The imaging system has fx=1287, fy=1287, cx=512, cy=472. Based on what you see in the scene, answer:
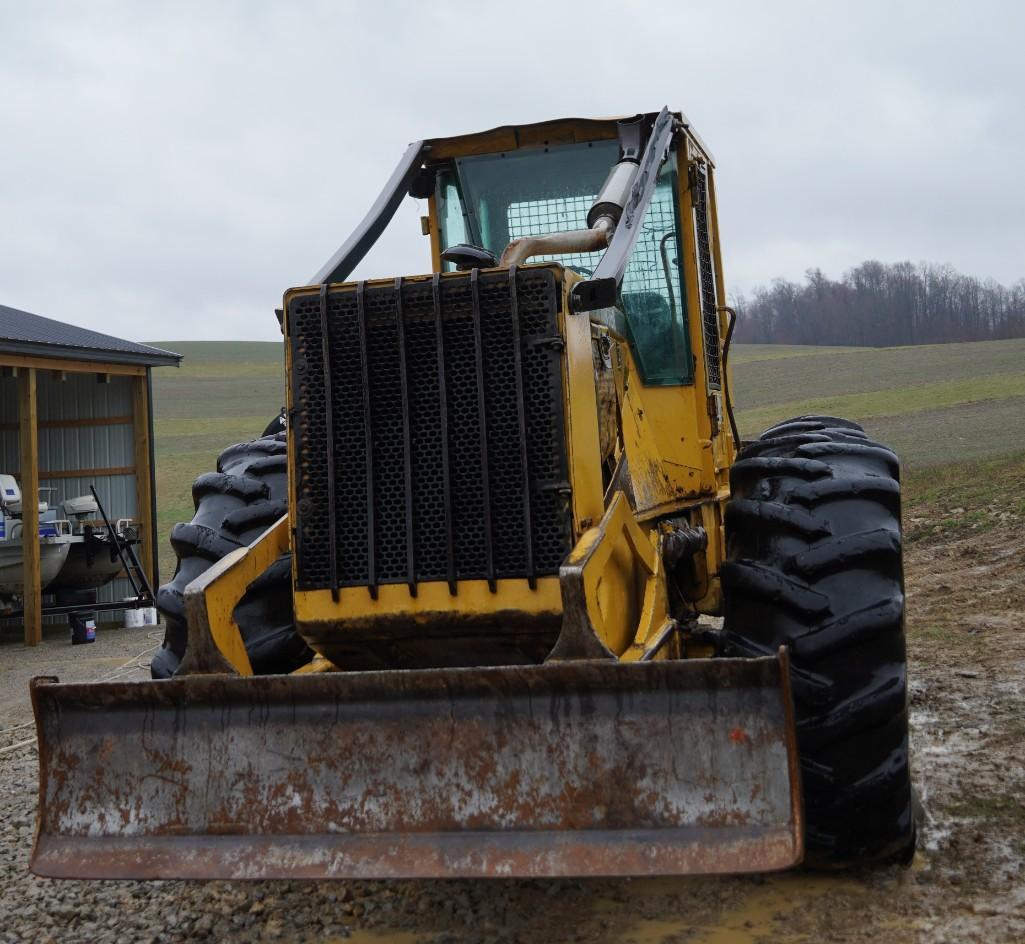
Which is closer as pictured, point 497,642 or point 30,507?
point 497,642

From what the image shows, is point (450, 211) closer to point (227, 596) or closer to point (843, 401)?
point (227, 596)

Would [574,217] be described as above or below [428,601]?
above

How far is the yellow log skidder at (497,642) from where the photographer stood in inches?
141

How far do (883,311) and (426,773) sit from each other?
83661mm

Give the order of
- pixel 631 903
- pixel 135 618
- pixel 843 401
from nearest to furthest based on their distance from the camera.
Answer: pixel 631 903 < pixel 135 618 < pixel 843 401

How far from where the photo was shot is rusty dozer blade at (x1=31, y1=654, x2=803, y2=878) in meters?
3.52

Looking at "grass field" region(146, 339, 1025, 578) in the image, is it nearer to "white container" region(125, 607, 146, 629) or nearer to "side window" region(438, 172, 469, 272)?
"white container" region(125, 607, 146, 629)

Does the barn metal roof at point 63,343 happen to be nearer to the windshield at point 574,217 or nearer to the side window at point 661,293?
the windshield at point 574,217

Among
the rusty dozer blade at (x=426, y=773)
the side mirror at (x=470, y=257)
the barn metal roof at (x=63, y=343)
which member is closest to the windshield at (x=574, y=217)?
the side mirror at (x=470, y=257)

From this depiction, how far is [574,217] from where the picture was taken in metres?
5.50

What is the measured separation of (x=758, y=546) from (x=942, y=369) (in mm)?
41356

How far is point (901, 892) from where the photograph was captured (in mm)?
4246

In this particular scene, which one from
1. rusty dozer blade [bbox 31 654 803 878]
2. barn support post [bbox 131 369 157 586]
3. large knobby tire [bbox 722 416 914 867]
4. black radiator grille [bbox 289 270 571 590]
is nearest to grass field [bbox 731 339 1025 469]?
barn support post [bbox 131 369 157 586]

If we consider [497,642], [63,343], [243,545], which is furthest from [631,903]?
[63,343]
